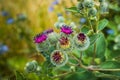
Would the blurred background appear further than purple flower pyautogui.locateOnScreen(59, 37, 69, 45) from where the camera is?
Yes

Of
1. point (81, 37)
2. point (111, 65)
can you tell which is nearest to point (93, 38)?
point (81, 37)

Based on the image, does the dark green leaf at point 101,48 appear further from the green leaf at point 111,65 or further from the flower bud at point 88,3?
the flower bud at point 88,3

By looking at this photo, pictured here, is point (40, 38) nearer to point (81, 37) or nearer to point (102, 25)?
point (81, 37)

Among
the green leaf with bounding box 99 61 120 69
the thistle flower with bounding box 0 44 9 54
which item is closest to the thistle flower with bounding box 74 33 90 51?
the green leaf with bounding box 99 61 120 69

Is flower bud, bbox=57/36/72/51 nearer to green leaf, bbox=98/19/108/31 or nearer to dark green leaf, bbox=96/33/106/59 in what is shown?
green leaf, bbox=98/19/108/31

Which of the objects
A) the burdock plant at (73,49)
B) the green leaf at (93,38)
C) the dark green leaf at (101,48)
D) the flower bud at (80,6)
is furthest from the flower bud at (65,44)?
the dark green leaf at (101,48)
